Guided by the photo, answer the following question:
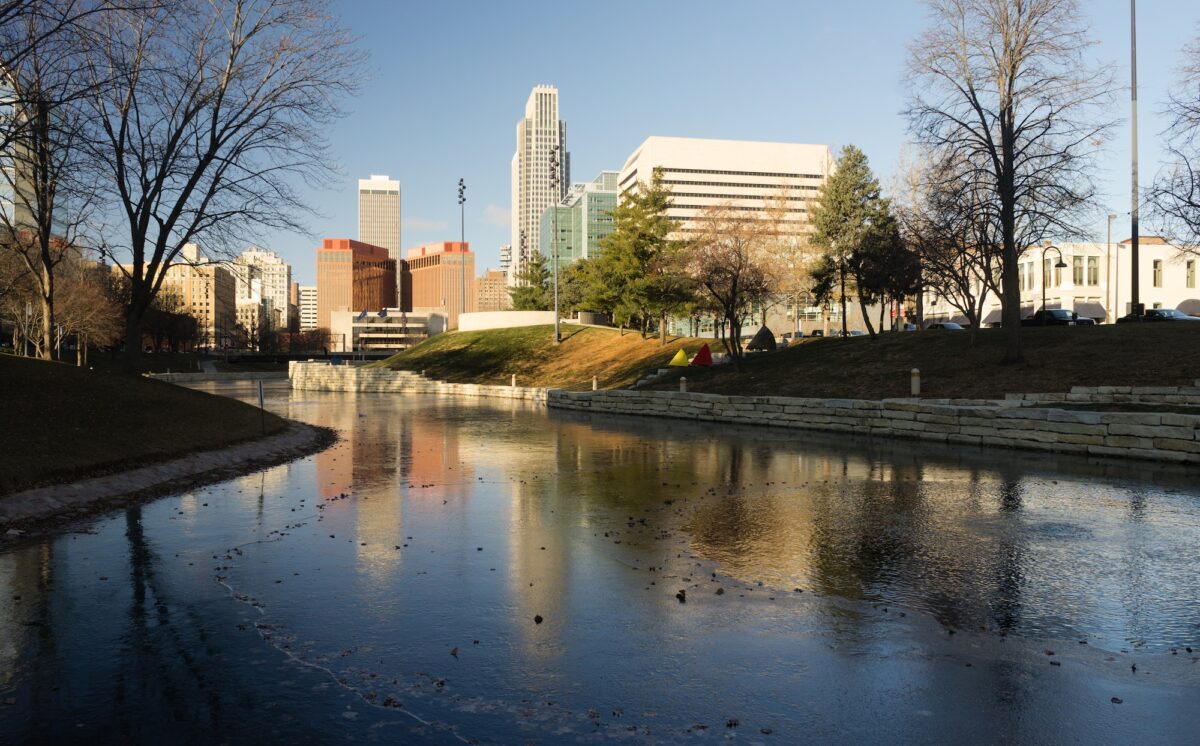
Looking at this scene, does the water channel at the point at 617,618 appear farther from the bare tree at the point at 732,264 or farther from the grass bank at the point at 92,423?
the bare tree at the point at 732,264

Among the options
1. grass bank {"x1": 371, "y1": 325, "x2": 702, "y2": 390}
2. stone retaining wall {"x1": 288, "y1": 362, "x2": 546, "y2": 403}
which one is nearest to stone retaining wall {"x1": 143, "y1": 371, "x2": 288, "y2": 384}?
stone retaining wall {"x1": 288, "y1": 362, "x2": 546, "y2": 403}

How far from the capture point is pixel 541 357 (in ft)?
205

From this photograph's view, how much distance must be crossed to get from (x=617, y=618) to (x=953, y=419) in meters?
16.0

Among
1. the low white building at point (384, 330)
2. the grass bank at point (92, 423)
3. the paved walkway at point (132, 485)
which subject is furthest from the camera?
the low white building at point (384, 330)

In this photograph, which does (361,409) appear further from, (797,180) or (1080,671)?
(797,180)

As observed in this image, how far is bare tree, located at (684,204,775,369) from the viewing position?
37.6 metres

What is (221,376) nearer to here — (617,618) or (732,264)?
(732,264)

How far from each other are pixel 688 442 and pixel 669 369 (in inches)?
835

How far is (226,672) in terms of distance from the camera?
15.9 feet

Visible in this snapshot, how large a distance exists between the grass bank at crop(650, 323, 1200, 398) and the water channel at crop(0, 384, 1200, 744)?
12811 mm

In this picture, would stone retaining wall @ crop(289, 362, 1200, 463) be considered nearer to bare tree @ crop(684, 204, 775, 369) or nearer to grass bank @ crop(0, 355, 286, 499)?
bare tree @ crop(684, 204, 775, 369)

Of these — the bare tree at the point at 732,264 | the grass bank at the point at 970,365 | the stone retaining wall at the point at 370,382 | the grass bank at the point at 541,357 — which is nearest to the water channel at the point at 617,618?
the grass bank at the point at 970,365

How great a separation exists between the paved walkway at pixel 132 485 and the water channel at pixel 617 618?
0.79m

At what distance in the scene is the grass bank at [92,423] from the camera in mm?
12078
